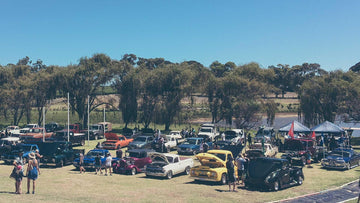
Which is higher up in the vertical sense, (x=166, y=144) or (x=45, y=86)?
(x=45, y=86)

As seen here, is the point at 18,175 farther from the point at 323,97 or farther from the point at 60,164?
the point at 323,97

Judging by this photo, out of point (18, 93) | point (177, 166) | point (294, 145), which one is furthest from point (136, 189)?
point (18, 93)

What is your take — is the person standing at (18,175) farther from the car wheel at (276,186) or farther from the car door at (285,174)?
the car door at (285,174)

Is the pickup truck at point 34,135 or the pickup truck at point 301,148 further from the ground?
the pickup truck at point 34,135

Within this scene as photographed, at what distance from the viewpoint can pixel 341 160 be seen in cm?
2284

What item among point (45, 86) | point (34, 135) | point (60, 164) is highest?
point (45, 86)

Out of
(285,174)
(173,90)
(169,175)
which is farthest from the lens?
(173,90)

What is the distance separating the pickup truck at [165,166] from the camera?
64.4 feet

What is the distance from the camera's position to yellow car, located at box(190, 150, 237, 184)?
1775 cm

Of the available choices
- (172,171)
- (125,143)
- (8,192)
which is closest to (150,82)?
(125,143)

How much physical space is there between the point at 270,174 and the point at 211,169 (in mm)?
2964

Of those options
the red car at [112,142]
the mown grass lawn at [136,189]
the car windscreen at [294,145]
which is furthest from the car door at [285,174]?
the red car at [112,142]

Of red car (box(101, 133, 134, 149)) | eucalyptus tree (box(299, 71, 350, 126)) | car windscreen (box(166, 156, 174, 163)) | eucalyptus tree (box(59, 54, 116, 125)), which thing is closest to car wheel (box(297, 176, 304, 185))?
car windscreen (box(166, 156, 174, 163))

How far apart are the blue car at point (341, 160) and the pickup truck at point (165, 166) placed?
32.0ft
